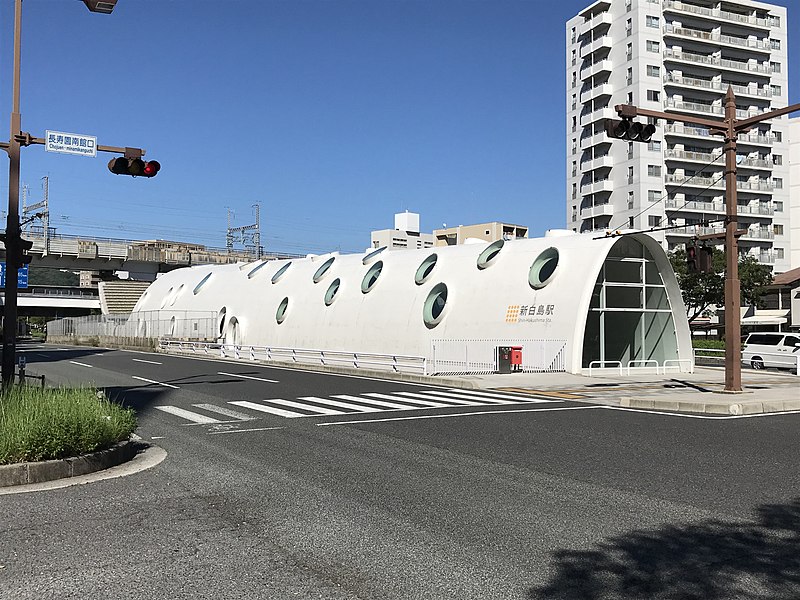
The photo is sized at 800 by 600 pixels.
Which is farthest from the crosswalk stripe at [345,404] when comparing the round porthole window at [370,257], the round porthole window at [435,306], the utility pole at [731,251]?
the round porthole window at [370,257]

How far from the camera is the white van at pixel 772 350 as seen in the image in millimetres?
34906

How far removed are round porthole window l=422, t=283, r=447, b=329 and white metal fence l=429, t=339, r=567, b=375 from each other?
18.2 ft

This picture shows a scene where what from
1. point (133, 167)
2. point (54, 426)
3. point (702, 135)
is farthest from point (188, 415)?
point (702, 135)

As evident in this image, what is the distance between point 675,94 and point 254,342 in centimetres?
5793

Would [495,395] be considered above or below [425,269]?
below

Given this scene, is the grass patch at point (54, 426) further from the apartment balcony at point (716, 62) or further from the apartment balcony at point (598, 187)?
→ the apartment balcony at point (716, 62)

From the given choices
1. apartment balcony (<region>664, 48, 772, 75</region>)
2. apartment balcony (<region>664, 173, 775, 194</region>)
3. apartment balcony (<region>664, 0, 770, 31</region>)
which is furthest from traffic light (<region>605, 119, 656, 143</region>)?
apartment balcony (<region>664, 0, 770, 31</region>)

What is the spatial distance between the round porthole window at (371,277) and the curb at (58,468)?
96.6 feet

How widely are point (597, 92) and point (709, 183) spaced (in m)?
15.7

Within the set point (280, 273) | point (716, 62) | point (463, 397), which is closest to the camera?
point (463, 397)

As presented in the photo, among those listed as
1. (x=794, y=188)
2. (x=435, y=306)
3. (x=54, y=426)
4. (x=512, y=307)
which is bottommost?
(x=54, y=426)

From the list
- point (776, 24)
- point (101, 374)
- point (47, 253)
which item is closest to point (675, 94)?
point (776, 24)

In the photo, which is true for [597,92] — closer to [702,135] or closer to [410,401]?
[702,135]

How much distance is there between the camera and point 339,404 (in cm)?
1742
